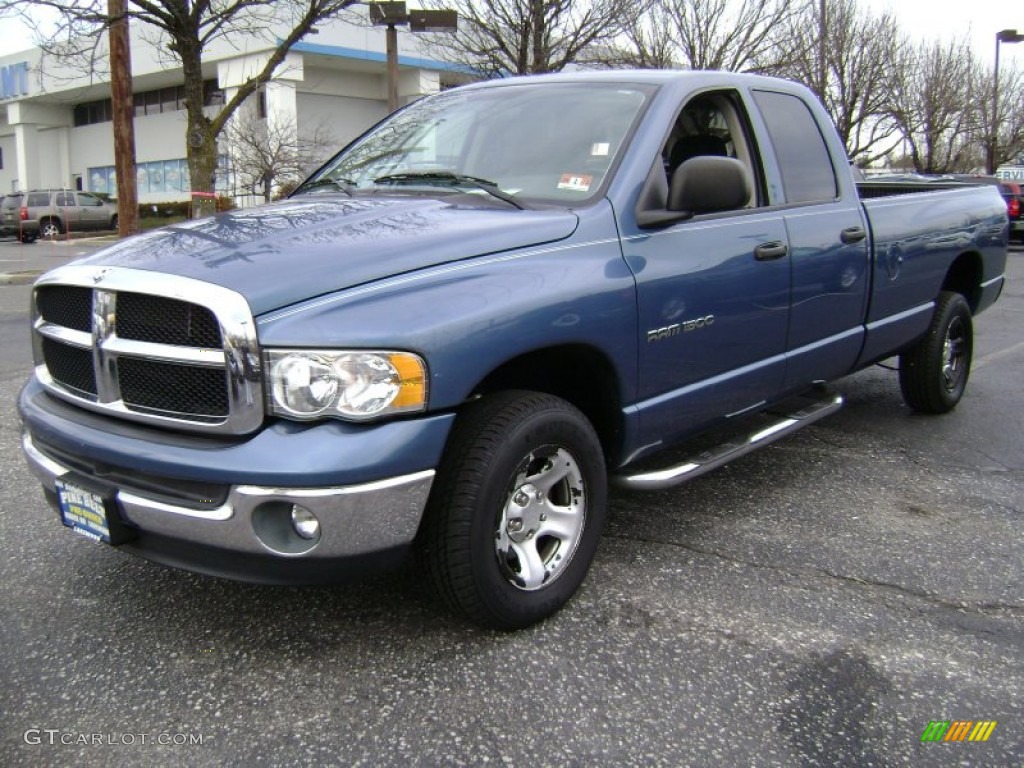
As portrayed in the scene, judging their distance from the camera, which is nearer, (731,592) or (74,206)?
(731,592)

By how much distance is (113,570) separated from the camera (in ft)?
11.6

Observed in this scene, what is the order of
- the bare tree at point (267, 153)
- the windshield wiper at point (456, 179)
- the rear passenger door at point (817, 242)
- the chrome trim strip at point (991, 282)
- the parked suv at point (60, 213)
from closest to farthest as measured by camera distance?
1. the windshield wiper at point (456, 179)
2. the rear passenger door at point (817, 242)
3. the chrome trim strip at point (991, 282)
4. the bare tree at point (267, 153)
5. the parked suv at point (60, 213)

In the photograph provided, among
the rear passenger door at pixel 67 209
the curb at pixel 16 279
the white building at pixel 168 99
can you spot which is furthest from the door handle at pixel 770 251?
the rear passenger door at pixel 67 209

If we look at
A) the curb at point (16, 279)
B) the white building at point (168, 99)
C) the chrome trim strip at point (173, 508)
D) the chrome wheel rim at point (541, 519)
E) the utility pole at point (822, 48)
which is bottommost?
the chrome wheel rim at point (541, 519)

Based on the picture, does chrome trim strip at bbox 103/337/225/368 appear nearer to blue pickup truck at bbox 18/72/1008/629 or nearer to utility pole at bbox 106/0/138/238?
blue pickup truck at bbox 18/72/1008/629

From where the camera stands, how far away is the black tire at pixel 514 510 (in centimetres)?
274

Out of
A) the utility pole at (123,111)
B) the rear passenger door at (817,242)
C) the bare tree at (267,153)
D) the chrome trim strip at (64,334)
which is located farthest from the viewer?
the bare tree at (267,153)

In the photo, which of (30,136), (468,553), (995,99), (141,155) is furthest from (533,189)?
(30,136)

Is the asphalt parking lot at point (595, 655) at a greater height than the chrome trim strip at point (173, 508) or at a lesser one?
lesser

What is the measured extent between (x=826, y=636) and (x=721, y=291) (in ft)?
4.36

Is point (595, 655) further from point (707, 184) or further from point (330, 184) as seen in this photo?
point (330, 184)

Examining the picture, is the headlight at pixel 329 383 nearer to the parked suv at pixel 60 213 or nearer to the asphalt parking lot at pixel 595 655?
the asphalt parking lot at pixel 595 655

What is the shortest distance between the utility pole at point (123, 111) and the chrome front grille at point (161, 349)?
12995mm

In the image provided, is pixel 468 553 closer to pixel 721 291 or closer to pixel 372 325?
pixel 372 325
